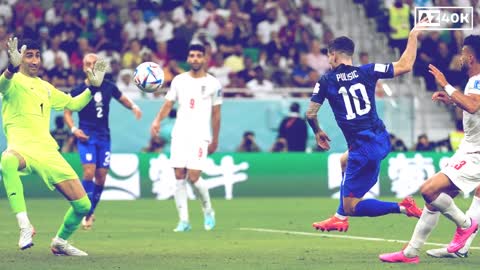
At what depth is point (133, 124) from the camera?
27125 mm

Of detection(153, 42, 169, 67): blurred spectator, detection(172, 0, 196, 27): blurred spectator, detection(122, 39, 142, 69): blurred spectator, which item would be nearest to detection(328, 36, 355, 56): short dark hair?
detection(122, 39, 142, 69): blurred spectator

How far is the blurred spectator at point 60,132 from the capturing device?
26.5 metres

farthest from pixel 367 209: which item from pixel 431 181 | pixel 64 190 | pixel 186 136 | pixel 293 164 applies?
pixel 293 164

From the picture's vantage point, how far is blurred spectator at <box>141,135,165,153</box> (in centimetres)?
2695

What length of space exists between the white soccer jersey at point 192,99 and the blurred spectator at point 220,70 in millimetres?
10516

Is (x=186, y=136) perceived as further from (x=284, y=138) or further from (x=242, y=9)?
(x=242, y=9)

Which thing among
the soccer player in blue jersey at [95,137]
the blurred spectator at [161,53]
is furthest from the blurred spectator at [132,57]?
the soccer player in blue jersey at [95,137]

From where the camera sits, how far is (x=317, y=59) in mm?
30203

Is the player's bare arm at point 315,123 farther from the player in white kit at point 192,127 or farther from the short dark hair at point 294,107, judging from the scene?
the short dark hair at point 294,107

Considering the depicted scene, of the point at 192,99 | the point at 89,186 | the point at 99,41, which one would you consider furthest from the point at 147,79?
the point at 99,41

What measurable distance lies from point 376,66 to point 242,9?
1893cm

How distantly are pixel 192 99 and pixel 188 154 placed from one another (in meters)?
0.86

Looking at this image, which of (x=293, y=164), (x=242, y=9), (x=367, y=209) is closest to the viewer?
(x=367, y=209)

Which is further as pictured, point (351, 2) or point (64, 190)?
point (351, 2)
